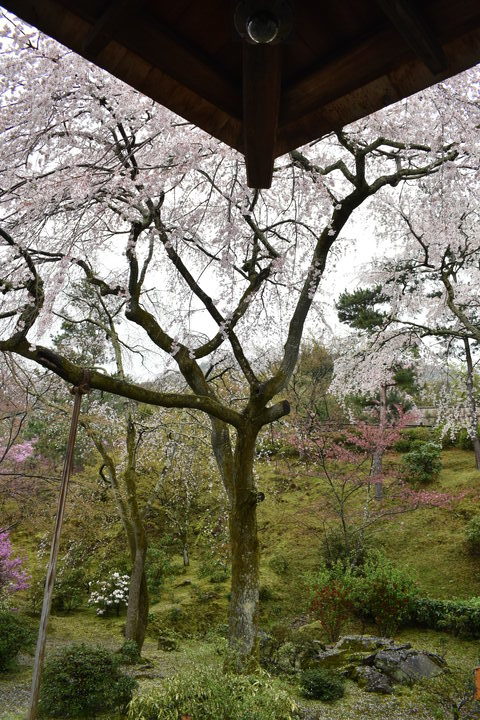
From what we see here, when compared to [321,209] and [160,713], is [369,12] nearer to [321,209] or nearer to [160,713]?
[160,713]

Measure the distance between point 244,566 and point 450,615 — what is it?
5294 mm

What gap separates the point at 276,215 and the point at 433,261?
286cm

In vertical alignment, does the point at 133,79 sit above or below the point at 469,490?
above

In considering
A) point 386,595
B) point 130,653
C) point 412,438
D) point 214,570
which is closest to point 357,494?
point 412,438

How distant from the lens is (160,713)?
340cm

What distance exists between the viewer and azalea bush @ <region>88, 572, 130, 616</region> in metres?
9.05

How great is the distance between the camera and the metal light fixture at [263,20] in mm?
1127

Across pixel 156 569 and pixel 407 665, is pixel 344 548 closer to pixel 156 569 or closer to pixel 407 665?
pixel 407 665

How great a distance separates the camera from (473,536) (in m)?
9.59

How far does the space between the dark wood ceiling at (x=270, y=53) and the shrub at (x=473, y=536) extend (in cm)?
1010

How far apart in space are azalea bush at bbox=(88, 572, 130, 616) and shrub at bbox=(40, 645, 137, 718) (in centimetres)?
420

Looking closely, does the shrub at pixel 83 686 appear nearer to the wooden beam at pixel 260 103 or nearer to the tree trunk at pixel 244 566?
the tree trunk at pixel 244 566

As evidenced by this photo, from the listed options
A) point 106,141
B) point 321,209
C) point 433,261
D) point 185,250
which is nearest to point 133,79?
point 106,141

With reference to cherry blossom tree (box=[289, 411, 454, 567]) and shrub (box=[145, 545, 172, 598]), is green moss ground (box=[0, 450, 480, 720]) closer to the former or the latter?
shrub (box=[145, 545, 172, 598])
